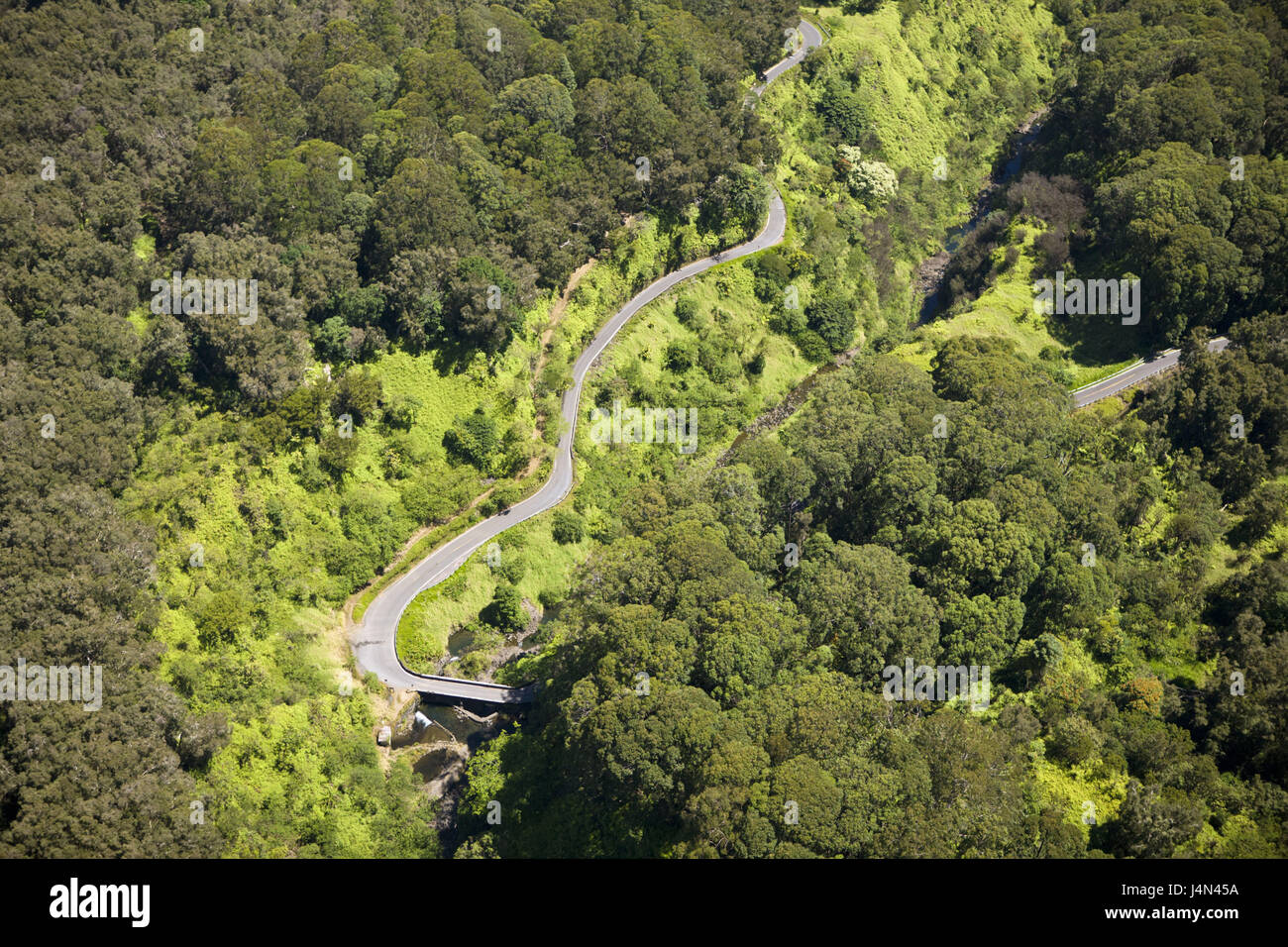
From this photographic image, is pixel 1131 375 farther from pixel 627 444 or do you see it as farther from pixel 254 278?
pixel 254 278

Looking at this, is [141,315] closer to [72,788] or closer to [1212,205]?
[72,788]

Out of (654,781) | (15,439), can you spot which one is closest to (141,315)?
(15,439)

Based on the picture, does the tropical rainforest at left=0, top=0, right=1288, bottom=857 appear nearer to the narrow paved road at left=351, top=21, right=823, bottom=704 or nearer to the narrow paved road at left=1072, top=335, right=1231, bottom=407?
the narrow paved road at left=351, top=21, right=823, bottom=704

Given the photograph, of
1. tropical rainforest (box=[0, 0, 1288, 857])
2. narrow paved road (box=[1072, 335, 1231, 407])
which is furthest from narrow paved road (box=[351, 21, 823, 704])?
narrow paved road (box=[1072, 335, 1231, 407])

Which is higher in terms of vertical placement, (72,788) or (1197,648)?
(1197,648)

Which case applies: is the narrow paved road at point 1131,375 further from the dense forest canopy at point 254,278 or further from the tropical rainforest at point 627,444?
the dense forest canopy at point 254,278

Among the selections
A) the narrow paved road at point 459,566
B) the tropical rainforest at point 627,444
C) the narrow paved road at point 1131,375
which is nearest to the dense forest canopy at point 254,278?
the tropical rainforest at point 627,444
